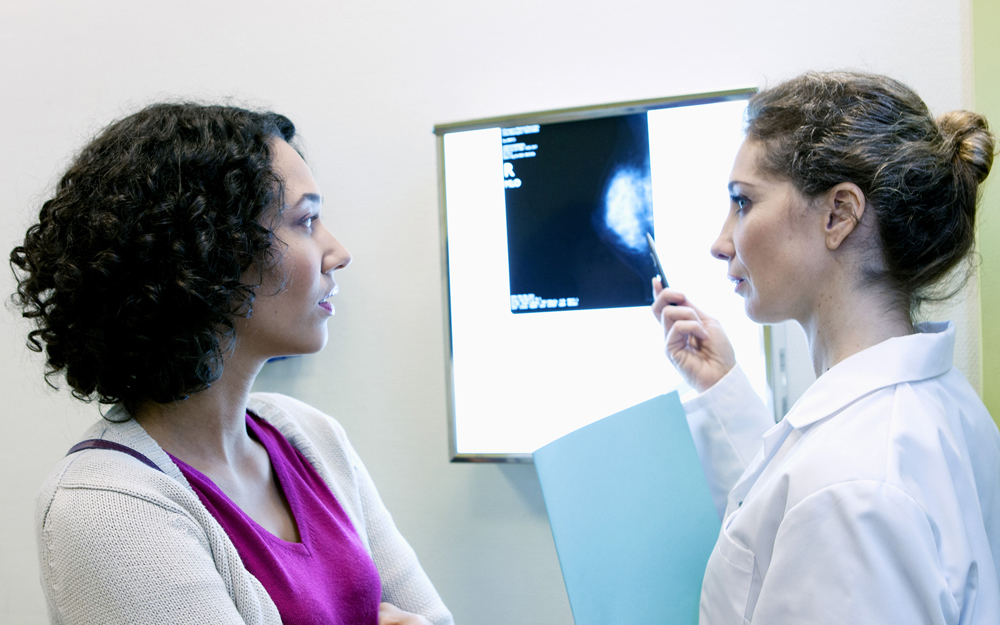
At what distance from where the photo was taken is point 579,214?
1.51 m

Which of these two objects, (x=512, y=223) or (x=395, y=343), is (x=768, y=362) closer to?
(x=512, y=223)

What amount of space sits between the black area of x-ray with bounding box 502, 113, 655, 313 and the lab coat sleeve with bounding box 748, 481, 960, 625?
745 mm

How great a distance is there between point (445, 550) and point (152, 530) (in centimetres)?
95

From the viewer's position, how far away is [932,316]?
144cm

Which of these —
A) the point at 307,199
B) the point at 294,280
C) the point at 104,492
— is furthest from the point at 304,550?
the point at 307,199

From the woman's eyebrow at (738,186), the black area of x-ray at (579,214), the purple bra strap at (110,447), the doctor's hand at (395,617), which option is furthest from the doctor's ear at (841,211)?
the purple bra strap at (110,447)

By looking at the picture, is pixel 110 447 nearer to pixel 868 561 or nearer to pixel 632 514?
pixel 632 514

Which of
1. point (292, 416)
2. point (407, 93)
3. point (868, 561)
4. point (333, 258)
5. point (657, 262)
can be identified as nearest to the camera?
point (868, 561)

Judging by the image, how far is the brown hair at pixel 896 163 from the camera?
980mm

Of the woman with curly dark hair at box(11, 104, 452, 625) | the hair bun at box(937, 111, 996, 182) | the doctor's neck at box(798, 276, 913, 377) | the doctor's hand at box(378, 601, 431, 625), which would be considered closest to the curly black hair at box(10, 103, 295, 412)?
the woman with curly dark hair at box(11, 104, 452, 625)

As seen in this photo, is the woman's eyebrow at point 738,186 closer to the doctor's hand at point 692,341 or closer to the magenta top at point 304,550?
the doctor's hand at point 692,341

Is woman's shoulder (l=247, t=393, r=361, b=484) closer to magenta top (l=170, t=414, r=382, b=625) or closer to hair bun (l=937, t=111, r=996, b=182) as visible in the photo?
magenta top (l=170, t=414, r=382, b=625)

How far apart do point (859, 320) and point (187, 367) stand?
3.29ft

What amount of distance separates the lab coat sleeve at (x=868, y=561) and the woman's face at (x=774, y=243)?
36 cm
